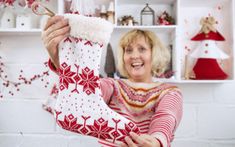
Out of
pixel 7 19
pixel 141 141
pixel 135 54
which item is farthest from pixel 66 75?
pixel 7 19

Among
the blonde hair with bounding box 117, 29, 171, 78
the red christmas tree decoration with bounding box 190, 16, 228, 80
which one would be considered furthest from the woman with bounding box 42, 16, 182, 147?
the red christmas tree decoration with bounding box 190, 16, 228, 80

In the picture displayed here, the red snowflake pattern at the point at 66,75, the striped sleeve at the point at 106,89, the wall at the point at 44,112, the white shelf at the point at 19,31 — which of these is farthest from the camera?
the wall at the point at 44,112

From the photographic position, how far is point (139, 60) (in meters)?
1.28

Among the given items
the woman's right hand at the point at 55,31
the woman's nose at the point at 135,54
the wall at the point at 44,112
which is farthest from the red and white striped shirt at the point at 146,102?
the wall at the point at 44,112

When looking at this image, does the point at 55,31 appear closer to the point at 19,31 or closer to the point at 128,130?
the point at 128,130

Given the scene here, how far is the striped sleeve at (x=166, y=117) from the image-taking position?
913 millimetres

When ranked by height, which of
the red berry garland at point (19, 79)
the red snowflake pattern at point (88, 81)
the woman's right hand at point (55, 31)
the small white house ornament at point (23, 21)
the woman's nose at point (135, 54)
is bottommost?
the red berry garland at point (19, 79)

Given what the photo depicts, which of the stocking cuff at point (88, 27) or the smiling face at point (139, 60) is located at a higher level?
the stocking cuff at point (88, 27)

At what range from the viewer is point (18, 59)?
1708 mm

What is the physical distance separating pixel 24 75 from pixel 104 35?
0.91m

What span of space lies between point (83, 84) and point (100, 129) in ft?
0.48

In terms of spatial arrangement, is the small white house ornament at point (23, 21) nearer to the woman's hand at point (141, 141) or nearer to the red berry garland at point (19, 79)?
the red berry garland at point (19, 79)

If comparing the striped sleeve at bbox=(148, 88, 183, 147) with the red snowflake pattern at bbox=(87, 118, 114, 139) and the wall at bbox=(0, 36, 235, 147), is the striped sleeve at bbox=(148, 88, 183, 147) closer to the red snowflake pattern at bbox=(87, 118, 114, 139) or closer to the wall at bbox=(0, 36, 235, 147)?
the red snowflake pattern at bbox=(87, 118, 114, 139)

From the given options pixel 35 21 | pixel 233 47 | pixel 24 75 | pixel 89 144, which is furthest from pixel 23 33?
pixel 233 47
